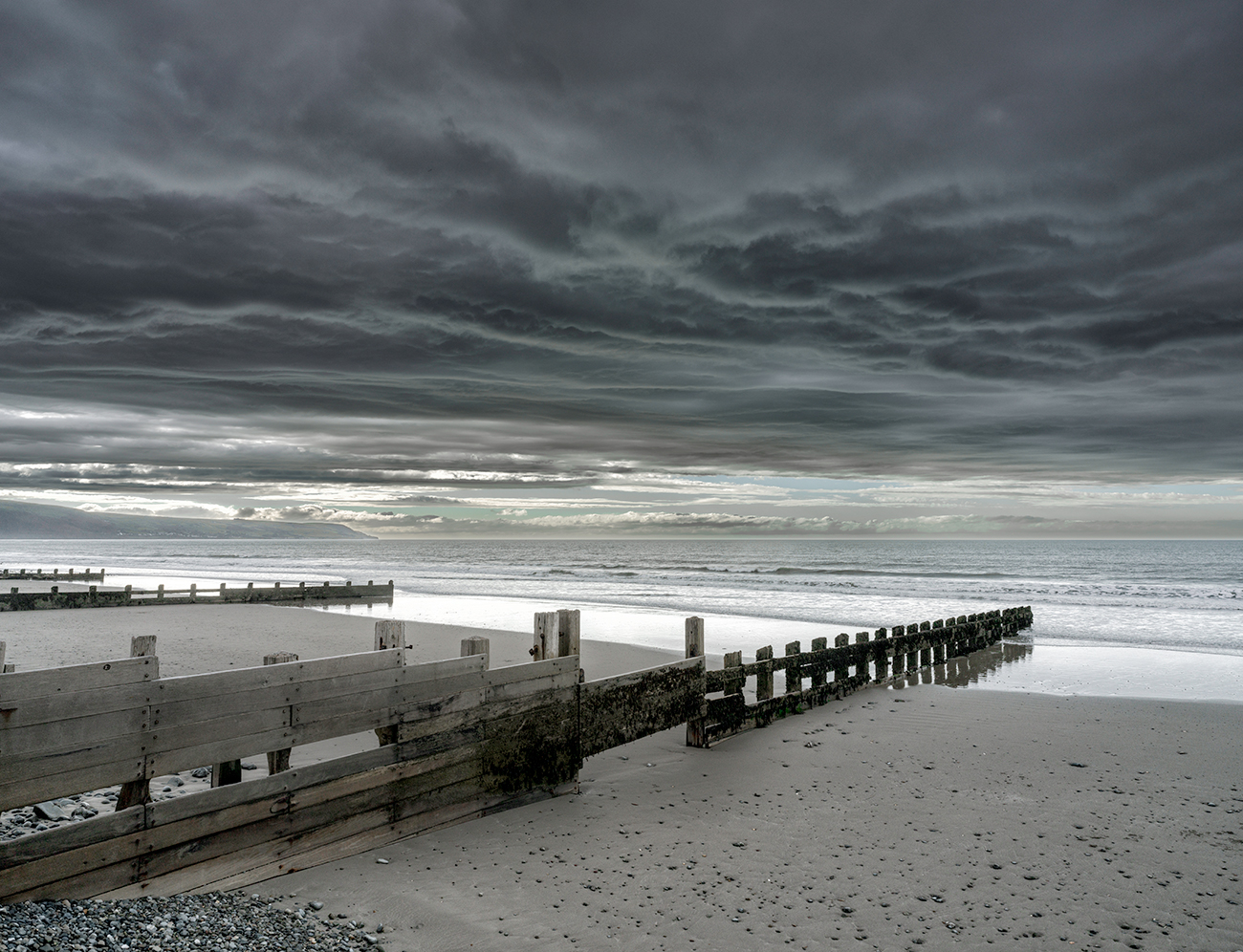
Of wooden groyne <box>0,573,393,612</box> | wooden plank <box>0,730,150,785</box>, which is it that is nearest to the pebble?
wooden plank <box>0,730,150,785</box>

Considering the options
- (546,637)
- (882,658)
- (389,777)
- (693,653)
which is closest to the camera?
(389,777)

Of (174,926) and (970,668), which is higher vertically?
(174,926)

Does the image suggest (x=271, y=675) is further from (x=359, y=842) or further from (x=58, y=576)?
(x=58, y=576)

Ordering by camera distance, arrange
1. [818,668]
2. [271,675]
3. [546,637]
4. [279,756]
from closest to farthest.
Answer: [271,675], [279,756], [546,637], [818,668]

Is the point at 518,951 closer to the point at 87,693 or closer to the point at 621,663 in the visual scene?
the point at 87,693

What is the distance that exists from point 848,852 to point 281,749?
4.75 metres

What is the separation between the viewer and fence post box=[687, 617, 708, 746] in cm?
966

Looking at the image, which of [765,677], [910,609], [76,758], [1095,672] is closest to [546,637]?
[76,758]

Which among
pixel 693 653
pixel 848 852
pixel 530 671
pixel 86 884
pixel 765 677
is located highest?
pixel 530 671

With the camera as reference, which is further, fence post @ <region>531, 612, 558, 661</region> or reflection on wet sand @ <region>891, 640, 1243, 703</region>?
reflection on wet sand @ <region>891, 640, 1243, 703</region>

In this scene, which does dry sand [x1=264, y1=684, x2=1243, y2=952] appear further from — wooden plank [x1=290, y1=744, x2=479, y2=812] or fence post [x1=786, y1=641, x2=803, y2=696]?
fence post [x1=786, y1=641, x2=803, y2=696]

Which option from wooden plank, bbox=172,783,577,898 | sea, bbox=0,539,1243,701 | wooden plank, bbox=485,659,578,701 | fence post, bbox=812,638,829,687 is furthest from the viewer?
sea, bbox=0,539,1243,701

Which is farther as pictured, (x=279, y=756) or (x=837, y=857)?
(x=837, y=857)

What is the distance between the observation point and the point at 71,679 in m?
4.34
